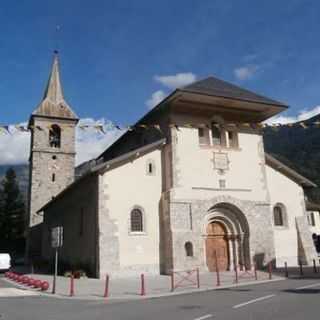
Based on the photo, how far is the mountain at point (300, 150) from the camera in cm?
8006

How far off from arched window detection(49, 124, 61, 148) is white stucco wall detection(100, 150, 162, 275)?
18.6 metres

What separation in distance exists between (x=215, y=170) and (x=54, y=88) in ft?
79.2

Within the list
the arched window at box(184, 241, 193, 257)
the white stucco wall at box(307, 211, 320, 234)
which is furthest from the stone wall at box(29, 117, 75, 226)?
the white stucco wall at box(307, 211, 320, 234)

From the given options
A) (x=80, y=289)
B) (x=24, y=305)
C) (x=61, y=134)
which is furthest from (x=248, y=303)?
(x=61, y=134)

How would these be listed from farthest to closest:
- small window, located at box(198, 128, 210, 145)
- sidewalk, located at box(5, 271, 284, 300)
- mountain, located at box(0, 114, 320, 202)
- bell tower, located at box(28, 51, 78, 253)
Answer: mountain, located at box(0, 114, 320, 202)
bell tower, located at box(28, 51, 78, 253)
small window, located at box(198, 128, 210, 145)
sidewalk, located at box(5, 271, 284, 300)

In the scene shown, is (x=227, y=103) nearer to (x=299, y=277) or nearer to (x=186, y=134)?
(x=186, y=134)

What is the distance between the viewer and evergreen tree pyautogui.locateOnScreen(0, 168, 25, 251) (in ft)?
174

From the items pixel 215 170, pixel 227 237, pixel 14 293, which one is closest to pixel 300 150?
pixel 227 237

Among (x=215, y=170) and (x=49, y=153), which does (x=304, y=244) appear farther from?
(x=49, y=153)

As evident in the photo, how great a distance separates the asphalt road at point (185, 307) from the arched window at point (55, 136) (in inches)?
1075

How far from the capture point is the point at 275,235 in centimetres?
2642

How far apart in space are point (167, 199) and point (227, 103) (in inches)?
274

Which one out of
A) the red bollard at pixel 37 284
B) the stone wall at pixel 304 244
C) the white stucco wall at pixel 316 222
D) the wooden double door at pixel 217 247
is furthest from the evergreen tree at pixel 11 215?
the white stucco wall at pixel 316 222

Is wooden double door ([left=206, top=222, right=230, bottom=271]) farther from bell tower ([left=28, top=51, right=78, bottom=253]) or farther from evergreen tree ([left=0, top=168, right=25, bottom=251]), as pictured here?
evergreen tree ([left=0, top=168, right=25, bottom=251])
